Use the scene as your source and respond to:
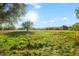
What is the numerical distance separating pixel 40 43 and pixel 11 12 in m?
0.37

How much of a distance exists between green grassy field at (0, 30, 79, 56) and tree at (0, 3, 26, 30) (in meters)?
0.11

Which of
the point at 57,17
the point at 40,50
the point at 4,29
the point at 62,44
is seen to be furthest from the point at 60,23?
the point at 4,29

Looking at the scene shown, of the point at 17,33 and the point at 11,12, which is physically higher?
the point at 11,12

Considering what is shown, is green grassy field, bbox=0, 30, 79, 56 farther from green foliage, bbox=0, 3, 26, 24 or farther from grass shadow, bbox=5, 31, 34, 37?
green foliage, bbox=0, 3, 26, 24

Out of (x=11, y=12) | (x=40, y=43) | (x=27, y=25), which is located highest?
(x=11, y=12)

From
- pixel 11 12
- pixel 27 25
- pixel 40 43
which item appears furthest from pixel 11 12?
pixel 40 43

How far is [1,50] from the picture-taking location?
1.50 metres

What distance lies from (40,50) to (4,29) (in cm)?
36

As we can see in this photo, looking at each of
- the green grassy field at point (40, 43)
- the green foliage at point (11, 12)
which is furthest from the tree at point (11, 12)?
the green grassy field at point (40, 43)

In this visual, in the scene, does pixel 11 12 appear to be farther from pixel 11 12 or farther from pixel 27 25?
pixel 27 25

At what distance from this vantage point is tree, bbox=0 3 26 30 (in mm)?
1522

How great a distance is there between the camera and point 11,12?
5.06 ft

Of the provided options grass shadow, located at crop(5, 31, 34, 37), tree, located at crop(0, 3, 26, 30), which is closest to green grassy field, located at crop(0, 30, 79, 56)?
grass shadow, located at crop(5, 31, 34, 37)

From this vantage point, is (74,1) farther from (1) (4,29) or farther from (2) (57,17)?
(1) (4,29)
